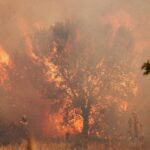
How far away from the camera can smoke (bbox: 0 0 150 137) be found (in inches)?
2223

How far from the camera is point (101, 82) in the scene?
167ft

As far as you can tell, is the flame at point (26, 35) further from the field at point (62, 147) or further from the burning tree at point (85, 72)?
the field at point (62, 147)

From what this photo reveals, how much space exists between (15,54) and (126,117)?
66.6ft

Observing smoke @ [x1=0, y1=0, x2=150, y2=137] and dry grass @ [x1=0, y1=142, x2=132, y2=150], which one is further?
smoke @ [x1=0, y1=0, x2=150, y2=137]

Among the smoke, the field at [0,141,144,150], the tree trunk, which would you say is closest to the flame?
the smoke

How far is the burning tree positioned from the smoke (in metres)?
1.95

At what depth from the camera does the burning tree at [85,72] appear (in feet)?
164

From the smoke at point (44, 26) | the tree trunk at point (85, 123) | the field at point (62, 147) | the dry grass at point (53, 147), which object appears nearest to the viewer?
the dry grass at point (53, 147)

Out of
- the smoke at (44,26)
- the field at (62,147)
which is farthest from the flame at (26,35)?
the field at (62,147)

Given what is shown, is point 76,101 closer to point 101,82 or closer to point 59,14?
point 101,82

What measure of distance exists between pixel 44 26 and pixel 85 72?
15300mm

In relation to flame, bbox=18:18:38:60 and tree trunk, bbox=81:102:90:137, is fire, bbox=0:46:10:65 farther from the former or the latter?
tree trunk, bbox=81:102:90:137

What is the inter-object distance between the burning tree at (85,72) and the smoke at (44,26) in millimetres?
1952

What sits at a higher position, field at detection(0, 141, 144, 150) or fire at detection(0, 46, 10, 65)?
fire at detection(0, 46, 10, 65)
